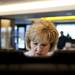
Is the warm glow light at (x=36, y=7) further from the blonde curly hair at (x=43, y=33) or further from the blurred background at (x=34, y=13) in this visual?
the blonde curly hair at (x=43, y=33)

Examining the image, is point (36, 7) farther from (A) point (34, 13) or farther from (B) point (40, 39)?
(B) point (40, 39)

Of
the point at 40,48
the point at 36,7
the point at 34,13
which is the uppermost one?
the point at 36,7

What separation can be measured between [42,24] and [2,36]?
8993 millimetres

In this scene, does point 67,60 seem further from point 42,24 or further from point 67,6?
point 67,6

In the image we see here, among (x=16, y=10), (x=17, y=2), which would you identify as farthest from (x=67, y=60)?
(x=16, y=10)

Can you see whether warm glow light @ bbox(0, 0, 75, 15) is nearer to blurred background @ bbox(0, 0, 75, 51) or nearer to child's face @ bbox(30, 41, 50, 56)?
blurred background @ bbox(0, 0, 75, 51)

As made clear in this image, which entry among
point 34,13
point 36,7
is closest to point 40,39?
point 36,7

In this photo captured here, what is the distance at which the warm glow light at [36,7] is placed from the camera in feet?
25.4

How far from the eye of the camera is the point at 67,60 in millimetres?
677

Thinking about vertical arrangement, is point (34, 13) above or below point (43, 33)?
above

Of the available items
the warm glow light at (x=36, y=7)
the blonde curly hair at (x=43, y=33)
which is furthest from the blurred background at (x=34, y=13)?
the blonde curly hair at (x=43, y=33)

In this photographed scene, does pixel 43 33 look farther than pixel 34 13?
No

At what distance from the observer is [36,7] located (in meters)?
8.45

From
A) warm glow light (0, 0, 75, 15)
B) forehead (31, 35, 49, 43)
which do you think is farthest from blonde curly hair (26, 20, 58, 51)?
warm glow light (0, 0, 75, 15)
